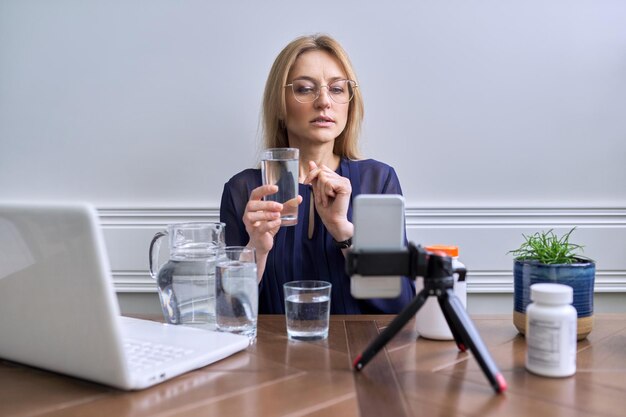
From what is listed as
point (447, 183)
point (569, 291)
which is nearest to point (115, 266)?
point (447, 183)

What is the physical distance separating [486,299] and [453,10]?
963 millimetres

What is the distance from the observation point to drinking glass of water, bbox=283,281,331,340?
3.44 feet

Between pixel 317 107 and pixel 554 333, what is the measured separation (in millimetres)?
1046

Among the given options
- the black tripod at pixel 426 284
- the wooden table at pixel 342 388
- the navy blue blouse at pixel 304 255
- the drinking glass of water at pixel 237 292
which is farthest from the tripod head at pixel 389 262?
the navy blue blouse at pixel 304 255

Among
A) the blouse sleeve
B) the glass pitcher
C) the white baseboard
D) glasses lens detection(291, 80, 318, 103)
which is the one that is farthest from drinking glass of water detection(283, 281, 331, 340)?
the white baseboard

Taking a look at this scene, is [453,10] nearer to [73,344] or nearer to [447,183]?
[447,183]

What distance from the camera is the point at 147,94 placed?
6.55 ft

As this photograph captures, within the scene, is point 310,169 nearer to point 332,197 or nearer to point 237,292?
point 332,197

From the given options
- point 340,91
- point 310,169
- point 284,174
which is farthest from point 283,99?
point 284,174

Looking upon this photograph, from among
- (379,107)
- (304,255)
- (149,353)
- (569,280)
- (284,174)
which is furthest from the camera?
(379,107)

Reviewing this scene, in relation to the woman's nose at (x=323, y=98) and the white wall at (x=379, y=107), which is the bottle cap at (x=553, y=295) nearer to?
the woman's nose at (x=323, y=98)

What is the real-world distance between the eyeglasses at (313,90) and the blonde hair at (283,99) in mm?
39

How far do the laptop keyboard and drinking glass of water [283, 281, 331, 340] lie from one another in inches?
8.2

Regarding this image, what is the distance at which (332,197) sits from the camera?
1.54 metres
